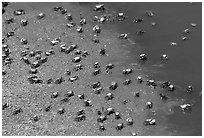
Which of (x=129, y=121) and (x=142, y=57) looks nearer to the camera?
(x=129, y=121)

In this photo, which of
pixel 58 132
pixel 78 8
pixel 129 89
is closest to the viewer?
pixel 58 132

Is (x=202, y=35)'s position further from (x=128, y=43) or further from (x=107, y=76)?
(x=107, y=76)

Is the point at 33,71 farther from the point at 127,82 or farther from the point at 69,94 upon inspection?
the point at 127,82

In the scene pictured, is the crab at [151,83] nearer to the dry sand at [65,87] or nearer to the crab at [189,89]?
the dry sand at [65,87]

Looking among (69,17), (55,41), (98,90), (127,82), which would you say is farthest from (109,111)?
(69,17)

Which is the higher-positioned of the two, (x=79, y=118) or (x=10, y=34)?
(x=10, y=34)

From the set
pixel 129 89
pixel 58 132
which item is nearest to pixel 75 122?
pixel 58 132
